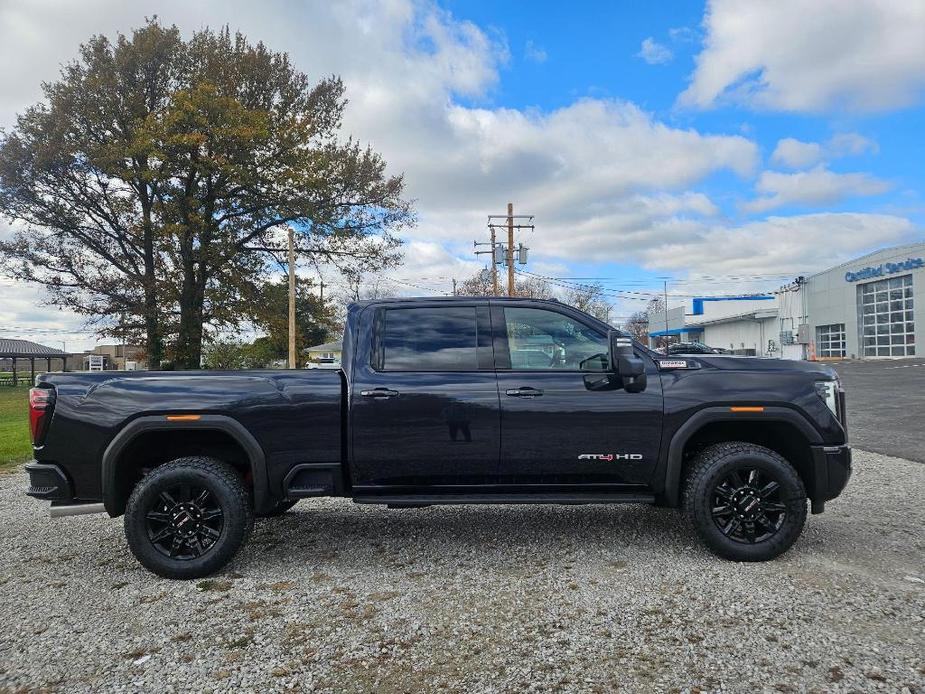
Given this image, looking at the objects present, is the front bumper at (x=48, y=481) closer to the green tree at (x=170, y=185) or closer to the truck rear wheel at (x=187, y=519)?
the truck rear wheel at (x=187, y=519)

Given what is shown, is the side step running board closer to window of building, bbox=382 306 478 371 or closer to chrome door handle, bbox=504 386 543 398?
chrome door handle, bbox=504 386 543 398

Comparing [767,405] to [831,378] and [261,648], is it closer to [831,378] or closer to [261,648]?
[831,378]

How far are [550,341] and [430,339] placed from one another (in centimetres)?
83

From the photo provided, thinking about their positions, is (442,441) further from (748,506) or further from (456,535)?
(748,506)

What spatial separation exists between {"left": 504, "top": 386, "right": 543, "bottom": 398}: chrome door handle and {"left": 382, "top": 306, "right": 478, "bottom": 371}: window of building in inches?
11.8

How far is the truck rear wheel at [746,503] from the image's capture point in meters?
3.78

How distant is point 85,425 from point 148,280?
20.4 m

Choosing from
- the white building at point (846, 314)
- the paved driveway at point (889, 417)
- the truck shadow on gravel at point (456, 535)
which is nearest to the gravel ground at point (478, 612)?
the truck shadow on gravel at point (456, 535)

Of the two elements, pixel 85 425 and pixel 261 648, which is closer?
pixel 261 648

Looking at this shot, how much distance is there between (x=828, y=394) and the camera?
153 inches

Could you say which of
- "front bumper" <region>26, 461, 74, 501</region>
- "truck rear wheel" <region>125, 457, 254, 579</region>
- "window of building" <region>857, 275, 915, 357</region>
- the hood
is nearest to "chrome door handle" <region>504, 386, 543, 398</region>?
the hood

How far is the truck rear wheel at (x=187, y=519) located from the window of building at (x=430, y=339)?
132 cm

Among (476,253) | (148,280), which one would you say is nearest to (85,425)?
(148,280)

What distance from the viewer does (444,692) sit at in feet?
8.20
